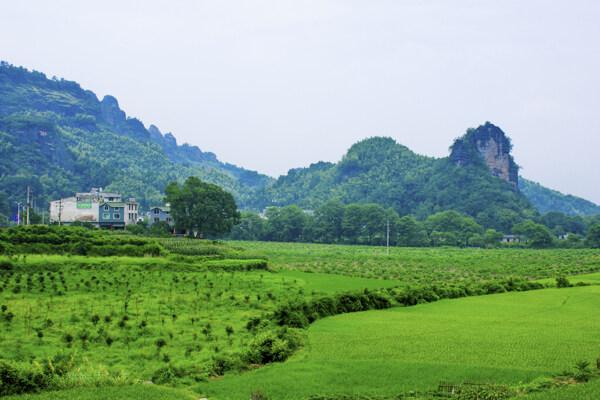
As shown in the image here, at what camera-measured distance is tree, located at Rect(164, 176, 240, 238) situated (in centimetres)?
5906

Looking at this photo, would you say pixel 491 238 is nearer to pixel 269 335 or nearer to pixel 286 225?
pixel 286 225

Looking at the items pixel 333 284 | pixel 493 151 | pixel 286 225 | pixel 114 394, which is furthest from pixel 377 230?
pixel 114 394

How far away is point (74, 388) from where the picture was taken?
9.32 meters

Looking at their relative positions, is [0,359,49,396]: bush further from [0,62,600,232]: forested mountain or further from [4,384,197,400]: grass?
[0,62,600,232]: forested mountain

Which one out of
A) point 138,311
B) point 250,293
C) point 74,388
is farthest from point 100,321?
point 250,293

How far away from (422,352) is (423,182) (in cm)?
14616

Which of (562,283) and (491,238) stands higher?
(491,238)

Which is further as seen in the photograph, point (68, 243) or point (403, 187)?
point (403, 187)

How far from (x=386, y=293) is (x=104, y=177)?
12130 centimetres

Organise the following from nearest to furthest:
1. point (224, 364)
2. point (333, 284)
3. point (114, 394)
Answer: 1. point (114, 394)
2. point (224, 364)
3. point (333, 284)

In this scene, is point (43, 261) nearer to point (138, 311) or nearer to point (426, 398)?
point (138, 311)

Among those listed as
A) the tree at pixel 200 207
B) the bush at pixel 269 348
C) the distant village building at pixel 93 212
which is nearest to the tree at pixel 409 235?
the tree at pixel 200 207

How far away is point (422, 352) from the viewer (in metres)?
12.6

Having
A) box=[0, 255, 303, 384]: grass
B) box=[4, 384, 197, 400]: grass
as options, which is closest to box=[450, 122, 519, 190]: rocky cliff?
box=[0, 255, 303, 384]: grass
